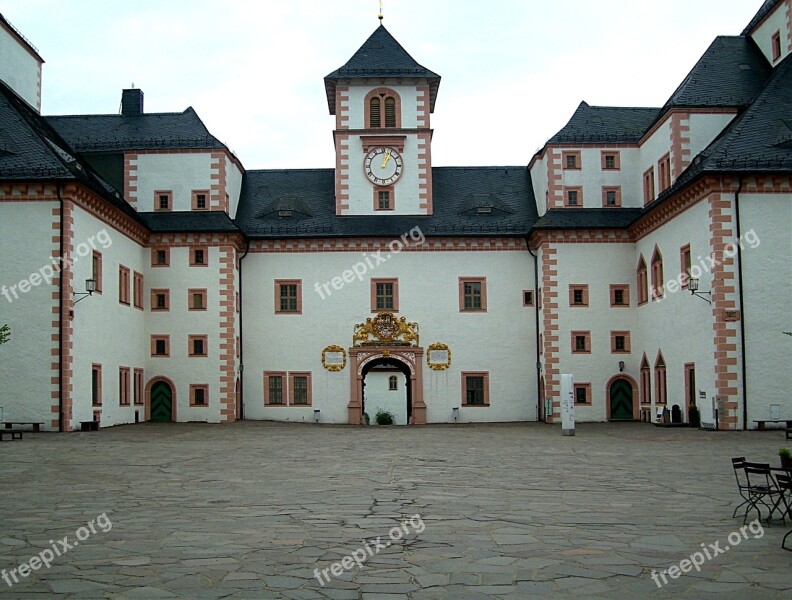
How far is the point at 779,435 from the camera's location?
3091 centimetres

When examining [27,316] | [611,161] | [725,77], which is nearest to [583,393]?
[611,161]

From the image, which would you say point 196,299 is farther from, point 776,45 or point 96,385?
point 776,45

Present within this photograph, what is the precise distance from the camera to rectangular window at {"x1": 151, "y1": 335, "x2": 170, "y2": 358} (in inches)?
1753

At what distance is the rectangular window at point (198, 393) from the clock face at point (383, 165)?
12345mm

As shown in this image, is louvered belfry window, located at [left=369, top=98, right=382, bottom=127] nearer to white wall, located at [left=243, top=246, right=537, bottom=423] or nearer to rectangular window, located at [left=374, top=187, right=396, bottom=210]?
rectangular window, located at [left=374, top=187, right=396, bottom=210]

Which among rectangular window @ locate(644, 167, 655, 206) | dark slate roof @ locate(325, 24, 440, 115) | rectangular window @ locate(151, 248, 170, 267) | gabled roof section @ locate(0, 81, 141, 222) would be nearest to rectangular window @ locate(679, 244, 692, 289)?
rectangular window @ locate(644, 167, 655, 206)

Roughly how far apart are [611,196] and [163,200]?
20535mm

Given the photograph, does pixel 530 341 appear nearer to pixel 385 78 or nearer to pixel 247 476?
pixel 385 78

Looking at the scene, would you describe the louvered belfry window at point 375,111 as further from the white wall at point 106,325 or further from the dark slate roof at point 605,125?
the white wall at point 106,325

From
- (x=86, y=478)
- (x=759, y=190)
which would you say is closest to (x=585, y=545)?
(x=86, y=478)

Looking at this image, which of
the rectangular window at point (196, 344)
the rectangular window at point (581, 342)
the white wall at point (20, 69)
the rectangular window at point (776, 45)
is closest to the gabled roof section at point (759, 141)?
the rectangular window at point (776, 45)

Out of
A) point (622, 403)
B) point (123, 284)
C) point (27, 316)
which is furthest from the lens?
point (622, 403)

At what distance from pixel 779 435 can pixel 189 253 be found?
2600 cm

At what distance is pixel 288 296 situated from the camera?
4603 centimetres
